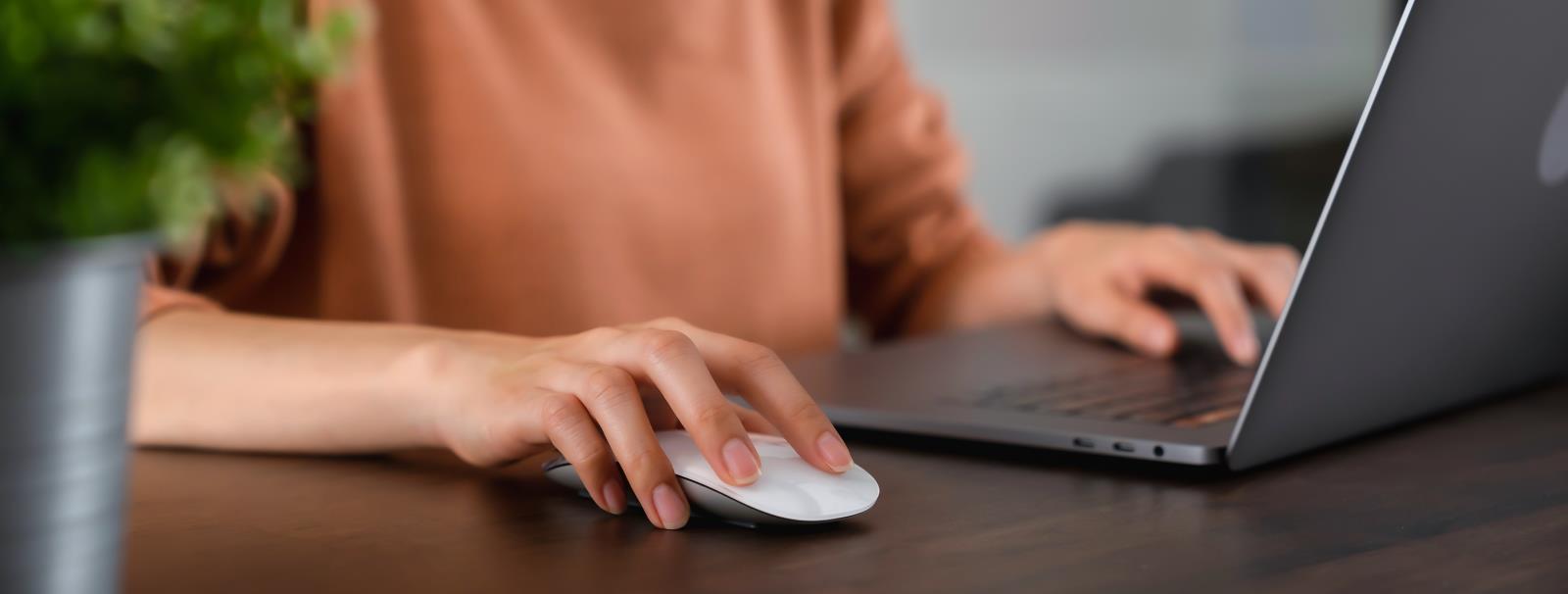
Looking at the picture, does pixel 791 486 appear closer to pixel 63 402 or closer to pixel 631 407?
pixel 631 407

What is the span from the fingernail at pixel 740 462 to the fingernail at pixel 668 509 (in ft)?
0.08

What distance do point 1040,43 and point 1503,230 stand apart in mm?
2209

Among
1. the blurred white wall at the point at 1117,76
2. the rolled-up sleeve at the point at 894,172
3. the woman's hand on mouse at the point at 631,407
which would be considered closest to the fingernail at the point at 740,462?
the woman's hand on mouse at the point at 631,407

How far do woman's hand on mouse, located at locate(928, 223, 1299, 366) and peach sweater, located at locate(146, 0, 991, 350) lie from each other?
187mm

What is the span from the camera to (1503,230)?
0.65 m

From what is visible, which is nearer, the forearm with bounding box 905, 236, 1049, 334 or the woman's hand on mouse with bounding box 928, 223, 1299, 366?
the woman's hand on mouse with bounding box 928, 223, 1299, 366

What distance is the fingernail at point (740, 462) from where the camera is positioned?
51 centimetres

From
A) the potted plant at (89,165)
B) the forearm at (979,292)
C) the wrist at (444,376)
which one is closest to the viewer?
the potted plant at (89,165)

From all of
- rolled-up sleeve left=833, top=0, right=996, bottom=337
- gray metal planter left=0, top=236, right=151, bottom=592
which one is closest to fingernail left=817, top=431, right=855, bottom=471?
Result: gray metal planter left=0, top=236, right=151, bottom=592

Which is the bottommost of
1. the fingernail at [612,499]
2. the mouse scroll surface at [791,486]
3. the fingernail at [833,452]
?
the fingernail at [612,499]

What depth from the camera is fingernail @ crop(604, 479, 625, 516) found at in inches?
21.4

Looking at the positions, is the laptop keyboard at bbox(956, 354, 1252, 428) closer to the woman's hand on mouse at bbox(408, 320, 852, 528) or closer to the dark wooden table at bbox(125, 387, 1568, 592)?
the dark wooden table at bbox(125, 387, 1568, 592)

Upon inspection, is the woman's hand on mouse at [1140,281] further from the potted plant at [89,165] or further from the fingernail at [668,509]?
the potted plant at [89,165]

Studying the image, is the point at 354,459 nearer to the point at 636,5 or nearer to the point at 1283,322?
the point at 1283,322
